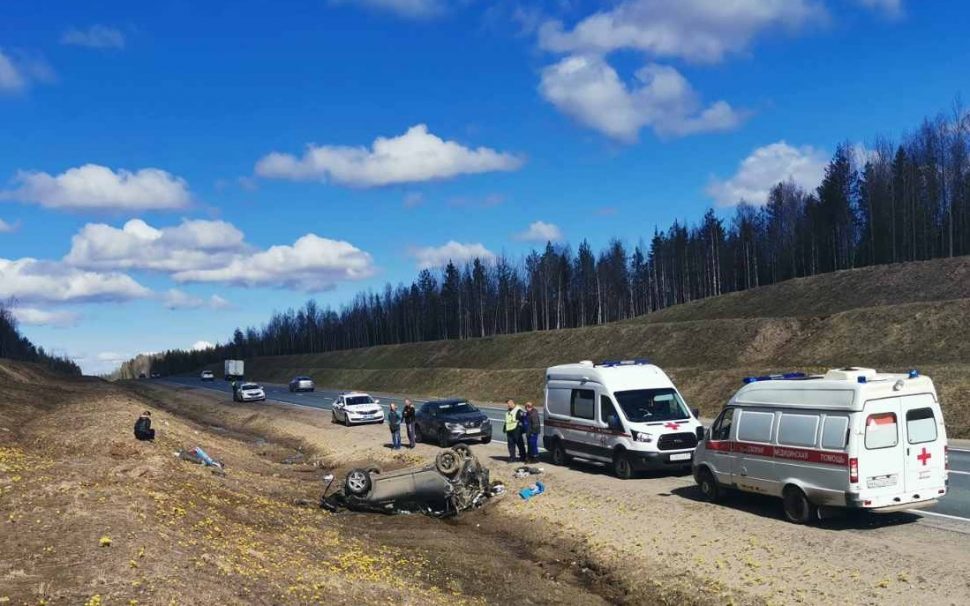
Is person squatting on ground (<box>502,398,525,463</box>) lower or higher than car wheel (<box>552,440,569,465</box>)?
higher

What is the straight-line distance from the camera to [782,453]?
12898mm

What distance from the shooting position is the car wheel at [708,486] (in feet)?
47.7

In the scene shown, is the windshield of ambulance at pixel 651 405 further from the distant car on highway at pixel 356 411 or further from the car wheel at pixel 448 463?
the distant car on highway at pixel 356 411

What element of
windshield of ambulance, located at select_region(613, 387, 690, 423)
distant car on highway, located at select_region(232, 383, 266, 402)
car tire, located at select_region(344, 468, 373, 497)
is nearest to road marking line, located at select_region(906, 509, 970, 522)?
windshield of ambulance, located at select_region(613, 387, 690, 423)

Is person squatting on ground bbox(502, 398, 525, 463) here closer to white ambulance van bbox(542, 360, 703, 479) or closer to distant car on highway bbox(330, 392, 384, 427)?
white ambulance van bbox(542, 360, 703, 479)

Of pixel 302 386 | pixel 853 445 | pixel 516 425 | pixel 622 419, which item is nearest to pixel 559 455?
pixel 516 425

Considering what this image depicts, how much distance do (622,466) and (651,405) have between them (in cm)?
164

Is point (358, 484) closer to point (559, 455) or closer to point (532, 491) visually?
point (532, 491)

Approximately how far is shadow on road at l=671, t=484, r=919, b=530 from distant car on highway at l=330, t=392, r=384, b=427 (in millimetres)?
23709

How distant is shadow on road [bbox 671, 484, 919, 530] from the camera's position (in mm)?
12148

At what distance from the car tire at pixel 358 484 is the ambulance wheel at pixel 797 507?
8.05 metres

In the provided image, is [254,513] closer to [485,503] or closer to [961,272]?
[485,503]

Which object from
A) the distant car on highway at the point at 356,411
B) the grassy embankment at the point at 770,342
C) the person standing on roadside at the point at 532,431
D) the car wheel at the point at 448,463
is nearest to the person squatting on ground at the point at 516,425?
the person standing on roadside at the point at 532,431

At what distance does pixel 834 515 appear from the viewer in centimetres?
1241
